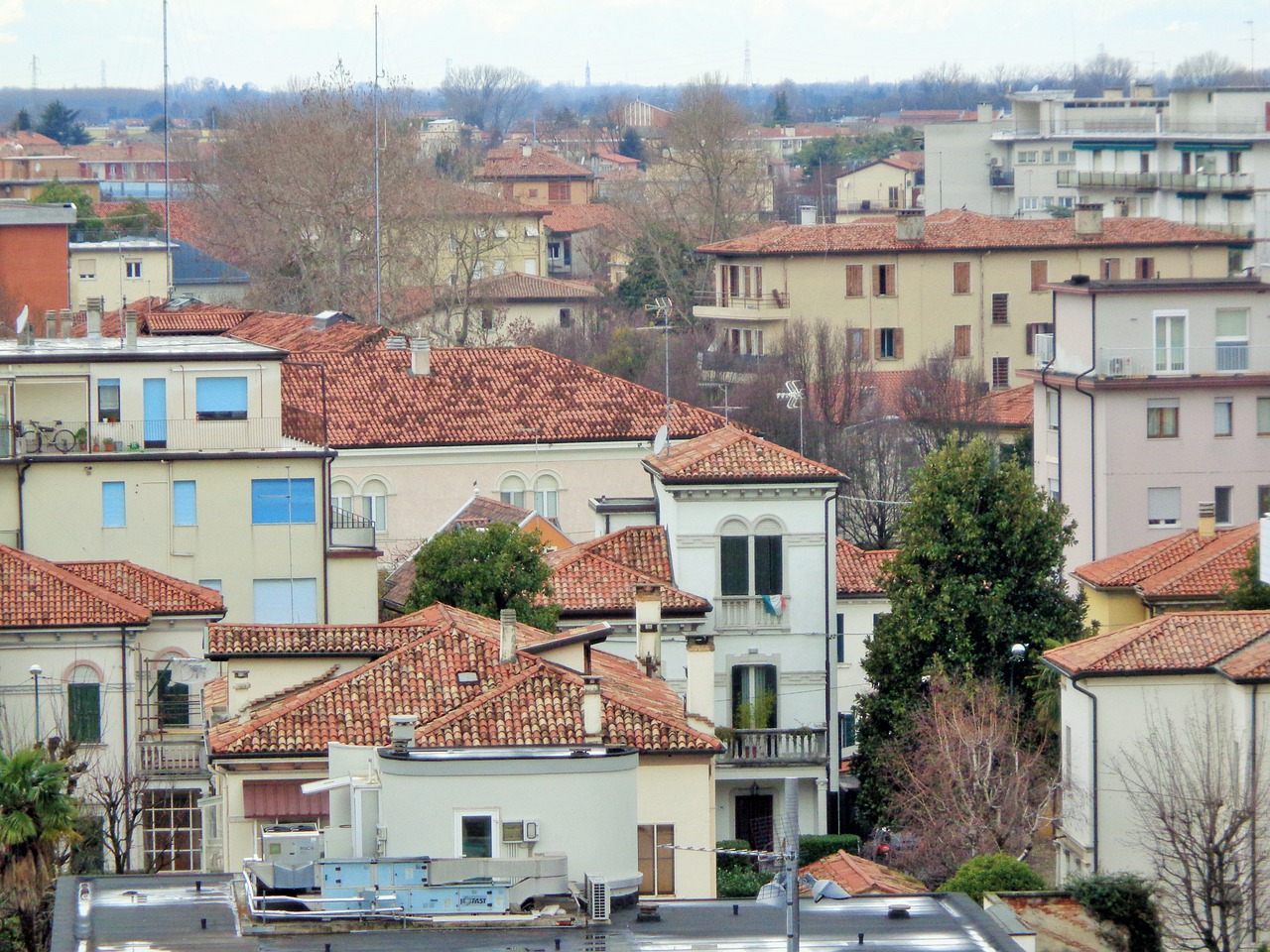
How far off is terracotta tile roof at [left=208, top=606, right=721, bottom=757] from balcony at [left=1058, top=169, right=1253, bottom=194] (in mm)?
63120

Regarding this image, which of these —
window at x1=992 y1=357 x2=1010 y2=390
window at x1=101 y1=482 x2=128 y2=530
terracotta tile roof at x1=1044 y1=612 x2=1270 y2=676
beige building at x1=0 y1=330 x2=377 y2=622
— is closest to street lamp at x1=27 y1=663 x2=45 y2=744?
beige building at x1=0 y1=330 x2=377 y2=622

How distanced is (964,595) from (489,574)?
681 centimetres

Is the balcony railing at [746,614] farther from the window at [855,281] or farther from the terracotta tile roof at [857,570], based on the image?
the window at [855,281]

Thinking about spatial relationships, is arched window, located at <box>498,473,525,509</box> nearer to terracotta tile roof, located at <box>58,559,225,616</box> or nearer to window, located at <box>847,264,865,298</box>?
terracotta tile roof, located at <box>58,559,225,616</box>

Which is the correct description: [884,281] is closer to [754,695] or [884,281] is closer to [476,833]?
[754,695]

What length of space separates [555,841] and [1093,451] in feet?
96.3

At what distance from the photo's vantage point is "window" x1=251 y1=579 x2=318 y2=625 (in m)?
41.4

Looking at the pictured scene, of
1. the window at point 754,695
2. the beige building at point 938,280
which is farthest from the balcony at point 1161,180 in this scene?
the window at point 754,695

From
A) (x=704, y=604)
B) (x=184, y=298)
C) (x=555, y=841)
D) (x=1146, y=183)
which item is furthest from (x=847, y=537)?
(x=1146, y=183)

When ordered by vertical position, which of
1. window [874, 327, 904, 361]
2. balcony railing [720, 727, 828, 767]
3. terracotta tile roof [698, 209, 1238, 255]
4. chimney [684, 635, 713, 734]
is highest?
terracotta tile roof [698, 209, 1238, 255]

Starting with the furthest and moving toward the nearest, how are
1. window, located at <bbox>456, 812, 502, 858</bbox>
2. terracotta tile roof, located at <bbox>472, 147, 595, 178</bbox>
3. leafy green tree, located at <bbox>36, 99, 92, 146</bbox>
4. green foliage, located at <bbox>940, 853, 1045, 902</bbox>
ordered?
leafy green tree, located at <bbox>36, 99, 92, 146</bbox> < terracotta tile roof, located at <bbox>472, 147, 595, 178</bbox> < green foliage, located at <bbox>940, 853, 1045, 902</bbox> < window, located at <bbox>456, 812, 502, 858</bbox>

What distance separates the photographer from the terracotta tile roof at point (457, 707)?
80.9ft

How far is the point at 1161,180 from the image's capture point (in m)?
93.4

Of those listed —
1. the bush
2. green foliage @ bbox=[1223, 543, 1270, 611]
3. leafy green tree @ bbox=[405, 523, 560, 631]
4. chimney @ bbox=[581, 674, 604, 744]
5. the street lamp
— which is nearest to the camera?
chimney @ bbox=[581, 674, 604, 744]
